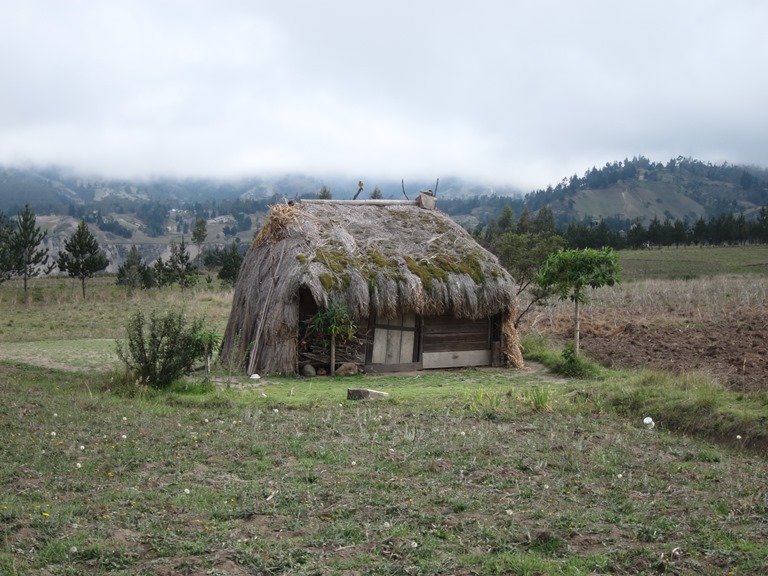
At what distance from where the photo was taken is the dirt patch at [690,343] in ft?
44.0

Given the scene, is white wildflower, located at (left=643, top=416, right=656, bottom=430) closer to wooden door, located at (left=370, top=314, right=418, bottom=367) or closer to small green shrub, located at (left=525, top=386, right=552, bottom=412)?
small green shrub, located at (left=525, top=386, right=552, bottom=412)

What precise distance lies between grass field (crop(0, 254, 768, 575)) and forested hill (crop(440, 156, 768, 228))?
114 m

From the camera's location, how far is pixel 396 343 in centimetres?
1653

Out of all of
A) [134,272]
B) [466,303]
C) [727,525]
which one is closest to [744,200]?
[134,272]

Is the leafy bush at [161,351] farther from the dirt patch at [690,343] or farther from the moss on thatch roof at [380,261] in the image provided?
the dirt patch at [690,343]

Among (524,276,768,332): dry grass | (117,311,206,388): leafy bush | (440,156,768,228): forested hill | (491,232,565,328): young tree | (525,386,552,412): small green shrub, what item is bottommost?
(525,386,552,412): small green shrub

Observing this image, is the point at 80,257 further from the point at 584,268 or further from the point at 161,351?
the point at 584,268

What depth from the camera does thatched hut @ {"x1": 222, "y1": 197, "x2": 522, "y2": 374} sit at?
49.6 feet

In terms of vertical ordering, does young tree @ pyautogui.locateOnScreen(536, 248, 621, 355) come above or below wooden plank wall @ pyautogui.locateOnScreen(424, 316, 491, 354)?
above

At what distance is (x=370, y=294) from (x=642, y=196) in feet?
459

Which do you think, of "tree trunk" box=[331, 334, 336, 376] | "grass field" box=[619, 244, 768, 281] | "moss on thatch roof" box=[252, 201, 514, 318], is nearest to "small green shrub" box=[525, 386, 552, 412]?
"moss on thatch roof" box=[252, 201, 514, 318]

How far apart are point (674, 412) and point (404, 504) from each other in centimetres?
523

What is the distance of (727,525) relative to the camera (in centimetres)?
569

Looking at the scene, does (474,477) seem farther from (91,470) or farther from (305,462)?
(91,470)
